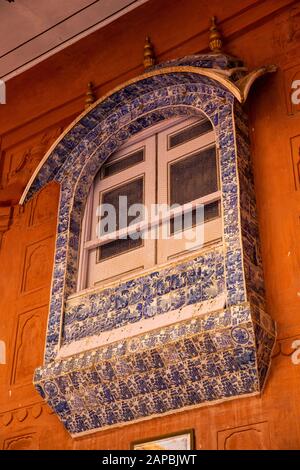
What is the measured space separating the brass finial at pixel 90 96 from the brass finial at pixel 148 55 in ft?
1.77

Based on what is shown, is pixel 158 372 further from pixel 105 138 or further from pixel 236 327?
pixel 105 138

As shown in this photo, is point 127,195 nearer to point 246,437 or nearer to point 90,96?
point 90,96

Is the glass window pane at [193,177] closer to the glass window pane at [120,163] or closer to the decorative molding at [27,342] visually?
the glass window pane at [120,163]

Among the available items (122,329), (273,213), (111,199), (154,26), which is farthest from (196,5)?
(122,329)

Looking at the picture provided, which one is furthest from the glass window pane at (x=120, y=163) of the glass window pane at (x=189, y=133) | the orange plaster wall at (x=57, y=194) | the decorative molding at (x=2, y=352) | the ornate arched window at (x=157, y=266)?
the decorative molding at (x=2, y=352)

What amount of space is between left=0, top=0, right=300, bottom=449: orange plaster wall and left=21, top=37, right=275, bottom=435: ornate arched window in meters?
0.10

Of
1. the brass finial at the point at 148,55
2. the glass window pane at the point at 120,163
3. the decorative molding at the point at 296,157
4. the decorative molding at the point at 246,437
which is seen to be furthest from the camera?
the brass finial at the point at 148,55

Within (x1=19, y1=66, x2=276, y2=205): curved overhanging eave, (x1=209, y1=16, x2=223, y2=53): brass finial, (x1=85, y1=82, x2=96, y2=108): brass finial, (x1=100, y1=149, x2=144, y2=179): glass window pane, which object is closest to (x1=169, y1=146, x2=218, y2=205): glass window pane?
(x1=100, y1=149, x2=144, y2=179): glass window pane

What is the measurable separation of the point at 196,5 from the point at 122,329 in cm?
278

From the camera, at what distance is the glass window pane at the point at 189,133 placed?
5.27 metres

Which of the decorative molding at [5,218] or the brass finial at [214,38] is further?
the decorative molding at [5,218]

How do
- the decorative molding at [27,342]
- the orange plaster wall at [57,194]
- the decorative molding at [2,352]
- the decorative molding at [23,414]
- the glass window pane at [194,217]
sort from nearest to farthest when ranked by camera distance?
the orange plaster wall at [57,194], the glass window pane at [194,217], the decorative molding at [23,414], the decorative molding at [27,342], the decorative molding at [2,352]

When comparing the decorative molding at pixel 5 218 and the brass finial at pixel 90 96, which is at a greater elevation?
the brass finial at pixel 90 96

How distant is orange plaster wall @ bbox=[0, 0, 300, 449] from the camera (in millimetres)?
4094
